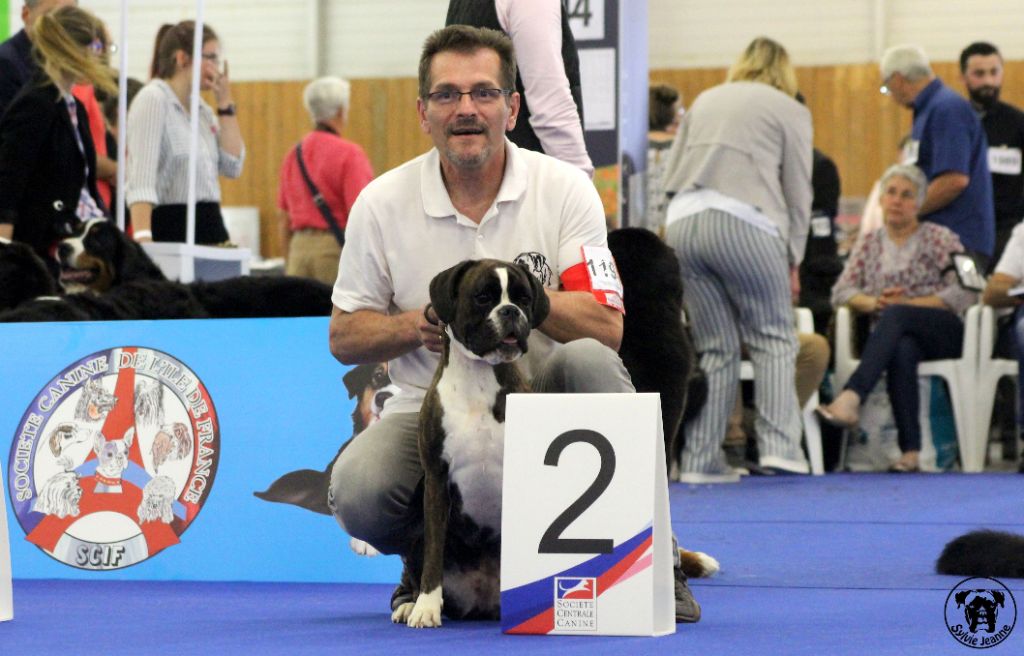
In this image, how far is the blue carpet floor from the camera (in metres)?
2.52

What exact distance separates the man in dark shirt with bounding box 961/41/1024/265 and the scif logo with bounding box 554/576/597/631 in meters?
5.81

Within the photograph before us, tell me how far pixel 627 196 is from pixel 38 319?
8.67 feet

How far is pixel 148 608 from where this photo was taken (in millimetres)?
3164

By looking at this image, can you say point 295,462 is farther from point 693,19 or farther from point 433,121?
point 693,19

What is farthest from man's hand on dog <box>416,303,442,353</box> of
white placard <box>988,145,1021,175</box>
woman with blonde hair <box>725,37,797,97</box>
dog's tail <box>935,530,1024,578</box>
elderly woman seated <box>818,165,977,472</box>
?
white placard <box>988,145,1021,175</box>

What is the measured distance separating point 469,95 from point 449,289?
452mm

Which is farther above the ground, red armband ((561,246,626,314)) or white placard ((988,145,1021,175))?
white placard ((988,145,1021,175))

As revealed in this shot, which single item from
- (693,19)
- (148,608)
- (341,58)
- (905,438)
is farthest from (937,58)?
(148,608)

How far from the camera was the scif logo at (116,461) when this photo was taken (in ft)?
12.1

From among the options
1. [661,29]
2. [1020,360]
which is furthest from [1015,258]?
[661,29]

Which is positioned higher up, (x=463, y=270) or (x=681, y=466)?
(x=463, y=270)

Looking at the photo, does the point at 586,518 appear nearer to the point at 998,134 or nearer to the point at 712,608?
the point at 712,608

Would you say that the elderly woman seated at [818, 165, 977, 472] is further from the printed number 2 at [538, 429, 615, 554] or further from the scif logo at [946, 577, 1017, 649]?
the printed number 2 at [538, 429, 615, 554]

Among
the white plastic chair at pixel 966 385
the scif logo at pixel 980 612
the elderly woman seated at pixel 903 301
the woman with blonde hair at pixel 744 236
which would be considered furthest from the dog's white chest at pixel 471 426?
the white plastic chair at pixel 966 385
